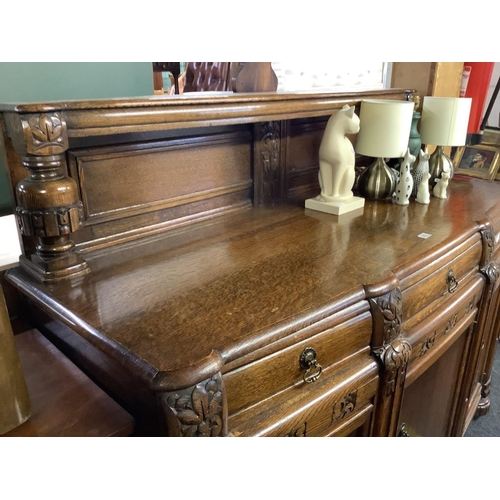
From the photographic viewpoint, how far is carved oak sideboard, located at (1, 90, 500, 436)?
23.7 inches

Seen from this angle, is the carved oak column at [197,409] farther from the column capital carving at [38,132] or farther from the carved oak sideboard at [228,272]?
the column capital carving at [38,132]

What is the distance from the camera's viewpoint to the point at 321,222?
1.04 meters

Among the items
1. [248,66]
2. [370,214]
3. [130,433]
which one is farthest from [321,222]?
[130,433]

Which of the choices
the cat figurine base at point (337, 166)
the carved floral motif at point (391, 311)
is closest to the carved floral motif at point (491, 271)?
the cat figurine base at point (337, 166)

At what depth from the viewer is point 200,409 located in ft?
1.74

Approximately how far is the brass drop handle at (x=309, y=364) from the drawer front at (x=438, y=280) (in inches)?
9.5

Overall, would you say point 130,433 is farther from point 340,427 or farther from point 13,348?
point 340,427

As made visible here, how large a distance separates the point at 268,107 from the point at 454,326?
0.63 m

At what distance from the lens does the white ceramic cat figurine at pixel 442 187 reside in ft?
4.10

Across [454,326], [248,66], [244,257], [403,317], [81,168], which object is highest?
[248,66]

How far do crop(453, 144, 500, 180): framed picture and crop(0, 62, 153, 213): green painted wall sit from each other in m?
1.21

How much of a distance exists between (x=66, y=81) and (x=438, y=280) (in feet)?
2.91

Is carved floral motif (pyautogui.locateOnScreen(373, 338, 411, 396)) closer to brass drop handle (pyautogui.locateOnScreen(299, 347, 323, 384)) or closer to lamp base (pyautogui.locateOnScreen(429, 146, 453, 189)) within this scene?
brass drop handle (pyautogui.locateOnScreen(299, 347, 323, 384))

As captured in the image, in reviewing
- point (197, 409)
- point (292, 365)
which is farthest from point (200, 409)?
point (292, 365)
